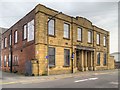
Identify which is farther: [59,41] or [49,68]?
[59,41]

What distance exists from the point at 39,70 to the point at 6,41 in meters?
17.4

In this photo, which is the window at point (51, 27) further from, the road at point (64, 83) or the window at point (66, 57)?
the road at point (64, 83)

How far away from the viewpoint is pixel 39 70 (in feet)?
77.0

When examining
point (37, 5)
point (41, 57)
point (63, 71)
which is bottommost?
point (63, 71)

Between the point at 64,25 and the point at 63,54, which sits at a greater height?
the point at 64,25

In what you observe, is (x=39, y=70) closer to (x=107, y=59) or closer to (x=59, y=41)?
(x=59, y=41)

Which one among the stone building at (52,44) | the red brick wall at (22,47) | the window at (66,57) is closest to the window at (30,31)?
the stone building at (52,44)

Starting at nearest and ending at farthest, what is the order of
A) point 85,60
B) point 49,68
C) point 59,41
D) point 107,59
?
point 49,68, point 59,41, point 85,60, point 107,59

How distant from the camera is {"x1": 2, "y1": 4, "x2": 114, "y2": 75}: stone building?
24.1 m

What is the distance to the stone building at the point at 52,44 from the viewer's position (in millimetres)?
24109

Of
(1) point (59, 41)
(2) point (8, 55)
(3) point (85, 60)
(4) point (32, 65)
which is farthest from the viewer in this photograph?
(2) point (8, 55)

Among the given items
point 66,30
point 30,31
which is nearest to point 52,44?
point 30,31

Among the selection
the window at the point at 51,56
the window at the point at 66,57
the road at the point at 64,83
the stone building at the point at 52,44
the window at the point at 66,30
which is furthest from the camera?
the window at the point at 66,30

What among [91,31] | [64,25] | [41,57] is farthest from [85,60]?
[41,57]
